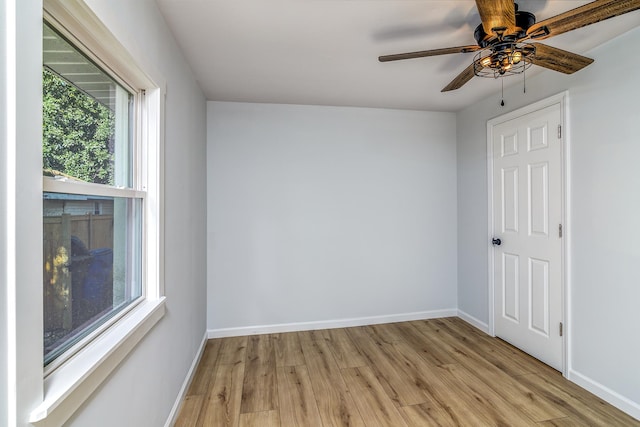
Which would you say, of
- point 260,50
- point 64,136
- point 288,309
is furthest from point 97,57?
point 288,309

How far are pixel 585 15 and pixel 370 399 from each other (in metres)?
2.37

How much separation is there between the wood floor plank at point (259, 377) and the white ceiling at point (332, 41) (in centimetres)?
240

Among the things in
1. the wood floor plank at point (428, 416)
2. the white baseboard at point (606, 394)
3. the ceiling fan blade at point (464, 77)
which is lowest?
the wood floor plank at point (428, 416)

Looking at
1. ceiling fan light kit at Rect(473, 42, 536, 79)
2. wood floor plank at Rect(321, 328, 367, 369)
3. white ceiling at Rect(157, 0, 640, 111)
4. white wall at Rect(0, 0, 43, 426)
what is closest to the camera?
white wall at Rect(0, 0, 43, 426)

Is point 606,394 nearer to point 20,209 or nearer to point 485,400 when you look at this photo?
point 485,400

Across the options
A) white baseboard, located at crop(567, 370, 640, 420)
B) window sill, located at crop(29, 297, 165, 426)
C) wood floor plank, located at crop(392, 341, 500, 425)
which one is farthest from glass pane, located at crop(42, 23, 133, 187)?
white baseboard, located at crop(567, 370, 640, 420)

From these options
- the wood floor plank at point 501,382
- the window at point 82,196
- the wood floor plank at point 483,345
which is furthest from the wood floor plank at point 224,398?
the wood floor plank at point 483,345

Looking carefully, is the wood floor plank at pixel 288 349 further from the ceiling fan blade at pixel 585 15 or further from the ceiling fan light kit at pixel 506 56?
the ceiling fan blade at pixel 585 15

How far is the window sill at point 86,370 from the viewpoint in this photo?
0.82m

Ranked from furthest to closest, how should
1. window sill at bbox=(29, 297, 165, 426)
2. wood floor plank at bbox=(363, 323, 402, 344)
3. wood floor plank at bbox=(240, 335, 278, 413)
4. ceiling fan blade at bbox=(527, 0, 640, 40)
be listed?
wood floor plank at bbox=(363, 323, 402, 344)
wood floor plank at bbox=(240, 335, 278, 413)
ceiling fan blade at bbox=(527, 0, 640, 40)
window sill at bbox=(29, 297, 165, 426)

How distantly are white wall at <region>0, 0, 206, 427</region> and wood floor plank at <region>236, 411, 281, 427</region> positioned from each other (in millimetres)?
455

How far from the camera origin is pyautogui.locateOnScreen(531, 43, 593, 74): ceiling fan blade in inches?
60.3

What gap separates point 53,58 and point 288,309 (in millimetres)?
2746

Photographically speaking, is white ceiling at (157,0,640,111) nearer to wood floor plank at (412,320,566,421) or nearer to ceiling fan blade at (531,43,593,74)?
ceiling fan blade at (531,43,593,74)
